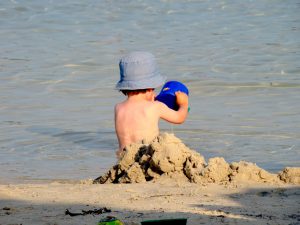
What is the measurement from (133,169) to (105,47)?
6.61 metres

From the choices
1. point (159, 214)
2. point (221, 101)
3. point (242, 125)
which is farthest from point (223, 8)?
point (159, 214)

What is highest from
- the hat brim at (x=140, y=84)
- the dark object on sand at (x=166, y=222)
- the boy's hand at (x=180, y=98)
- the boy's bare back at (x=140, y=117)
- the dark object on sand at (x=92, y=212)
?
the hat brim at (x=140, y=84)

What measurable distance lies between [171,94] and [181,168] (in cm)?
88

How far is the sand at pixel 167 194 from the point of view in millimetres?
4328

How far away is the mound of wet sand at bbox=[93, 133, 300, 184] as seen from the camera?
17.5 ft

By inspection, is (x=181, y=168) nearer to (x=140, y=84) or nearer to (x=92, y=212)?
(x=140, y=84)

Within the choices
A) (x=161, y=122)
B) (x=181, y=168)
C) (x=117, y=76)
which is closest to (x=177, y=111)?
(x=181, y=168)

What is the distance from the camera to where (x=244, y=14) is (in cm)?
1406

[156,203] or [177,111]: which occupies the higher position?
[177,111]

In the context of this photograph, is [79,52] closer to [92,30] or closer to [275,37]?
[92,30]

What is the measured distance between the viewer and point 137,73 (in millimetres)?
5879

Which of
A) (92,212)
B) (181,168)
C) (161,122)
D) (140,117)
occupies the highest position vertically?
(140,117)

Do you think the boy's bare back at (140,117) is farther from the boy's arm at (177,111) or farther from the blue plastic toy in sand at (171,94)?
the blue plastic toy in sand at (171,94)

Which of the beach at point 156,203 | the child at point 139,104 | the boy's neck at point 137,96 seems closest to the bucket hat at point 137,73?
the child at point 139,104
